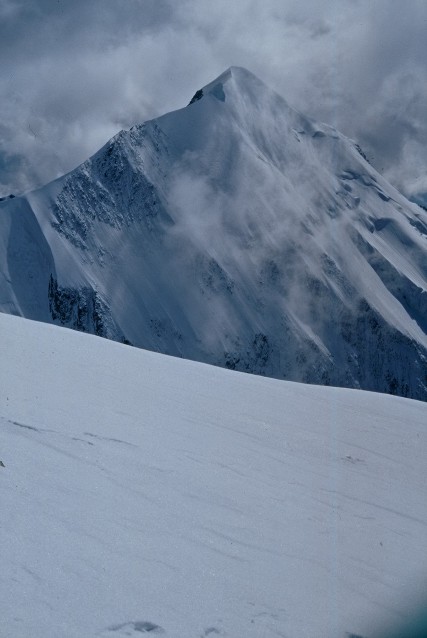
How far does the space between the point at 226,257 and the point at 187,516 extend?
159 meters

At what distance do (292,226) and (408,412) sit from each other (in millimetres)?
161111

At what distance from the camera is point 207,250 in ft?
531

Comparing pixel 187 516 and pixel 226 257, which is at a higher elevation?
pixel 226 257

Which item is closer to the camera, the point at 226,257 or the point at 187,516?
the point at 187,516

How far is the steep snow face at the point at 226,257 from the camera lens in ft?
470

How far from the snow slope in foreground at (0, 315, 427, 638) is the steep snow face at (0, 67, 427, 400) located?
12575 cm

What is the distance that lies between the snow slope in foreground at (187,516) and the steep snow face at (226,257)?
413 feet

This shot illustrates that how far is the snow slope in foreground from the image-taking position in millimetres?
4004

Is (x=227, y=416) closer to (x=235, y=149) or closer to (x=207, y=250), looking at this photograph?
(x=207, y=250)

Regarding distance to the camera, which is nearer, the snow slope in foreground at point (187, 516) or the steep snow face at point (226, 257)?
the snow slope in foreground at point (187, 516)

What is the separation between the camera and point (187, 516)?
A: 18.1 feet

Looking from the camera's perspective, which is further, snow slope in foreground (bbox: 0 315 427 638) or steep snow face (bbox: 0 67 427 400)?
steep snow face (bbox: 0 67 427 400)

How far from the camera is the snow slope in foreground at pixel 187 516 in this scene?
13.1ft

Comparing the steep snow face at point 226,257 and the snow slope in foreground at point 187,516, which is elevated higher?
the steep snow face at point 226,257
